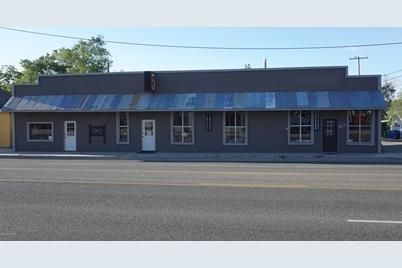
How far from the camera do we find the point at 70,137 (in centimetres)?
2761

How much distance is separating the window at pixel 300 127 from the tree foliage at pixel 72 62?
37459 millimetres

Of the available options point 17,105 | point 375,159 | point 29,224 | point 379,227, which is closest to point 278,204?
point 379,227

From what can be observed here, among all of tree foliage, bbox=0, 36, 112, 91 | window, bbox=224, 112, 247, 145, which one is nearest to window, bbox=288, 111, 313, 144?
window, bbox=224, 112, 247, 145

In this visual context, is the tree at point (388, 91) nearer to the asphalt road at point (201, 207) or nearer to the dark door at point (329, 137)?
the dark door at point (329, 137)

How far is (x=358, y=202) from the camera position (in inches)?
344

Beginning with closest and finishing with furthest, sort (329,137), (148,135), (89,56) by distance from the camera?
1. (329,137)
2. (148,135)
3. (89,56)

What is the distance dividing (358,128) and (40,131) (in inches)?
758

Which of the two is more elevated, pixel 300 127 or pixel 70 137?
pixel 300 127

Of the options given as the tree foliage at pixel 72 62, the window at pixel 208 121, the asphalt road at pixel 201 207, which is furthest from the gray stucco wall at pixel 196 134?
the tree foliage at pixel 72 62

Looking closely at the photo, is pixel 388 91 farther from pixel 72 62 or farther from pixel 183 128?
pixel 183 128

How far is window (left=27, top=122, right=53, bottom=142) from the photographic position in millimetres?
27844

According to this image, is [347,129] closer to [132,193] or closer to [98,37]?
[132,193]

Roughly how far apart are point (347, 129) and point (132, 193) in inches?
676

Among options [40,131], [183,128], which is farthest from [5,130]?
[183,128]
